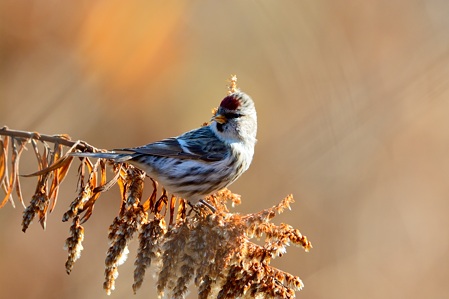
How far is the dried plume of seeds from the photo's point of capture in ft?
4.96

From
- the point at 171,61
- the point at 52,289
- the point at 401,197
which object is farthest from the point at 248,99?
the point at 401,197

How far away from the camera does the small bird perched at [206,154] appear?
2256 mm

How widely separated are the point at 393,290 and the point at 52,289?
1.98 metres

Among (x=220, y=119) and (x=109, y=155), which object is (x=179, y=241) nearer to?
(x=109, y=155)

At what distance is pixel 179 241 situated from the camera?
160 centimetres

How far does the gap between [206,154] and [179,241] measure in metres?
1.01

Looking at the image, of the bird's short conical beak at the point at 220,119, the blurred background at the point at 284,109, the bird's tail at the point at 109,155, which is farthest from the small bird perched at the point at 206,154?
the blurred background at the point at 284,109

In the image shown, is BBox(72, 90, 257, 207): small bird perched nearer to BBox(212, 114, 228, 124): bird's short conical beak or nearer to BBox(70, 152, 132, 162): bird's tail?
BBox(212, 114, 228, 124): bird's short conical beak

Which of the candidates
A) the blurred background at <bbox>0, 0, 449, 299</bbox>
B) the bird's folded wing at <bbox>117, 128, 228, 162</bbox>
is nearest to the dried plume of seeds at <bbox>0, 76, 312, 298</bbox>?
the bird's folded wing at <bbox>117, 128, 228, 162</bbox>

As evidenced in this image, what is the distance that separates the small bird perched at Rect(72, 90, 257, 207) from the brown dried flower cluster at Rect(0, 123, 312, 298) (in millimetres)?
468

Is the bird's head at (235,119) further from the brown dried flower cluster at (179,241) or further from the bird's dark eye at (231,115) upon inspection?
the brown dried flower cluster at (179,241)

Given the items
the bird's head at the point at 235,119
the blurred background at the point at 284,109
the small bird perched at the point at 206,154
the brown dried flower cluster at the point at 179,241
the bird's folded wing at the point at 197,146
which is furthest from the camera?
the blurred background at the point at 284,109

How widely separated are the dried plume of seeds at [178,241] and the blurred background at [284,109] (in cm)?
168

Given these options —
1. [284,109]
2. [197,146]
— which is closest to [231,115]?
[197,146]
